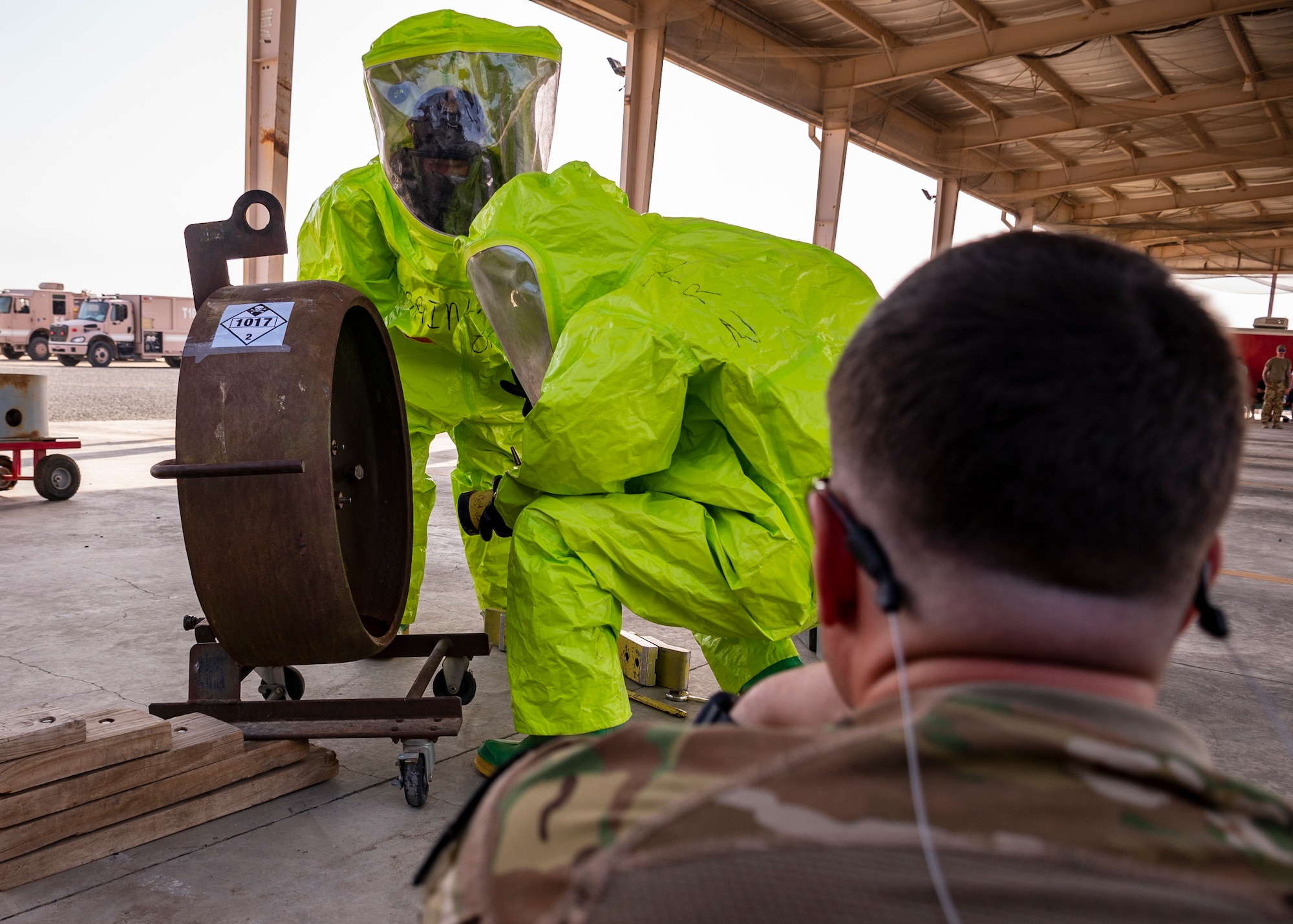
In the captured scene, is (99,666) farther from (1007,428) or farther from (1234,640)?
(1234,640)

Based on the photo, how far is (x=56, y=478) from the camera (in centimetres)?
586

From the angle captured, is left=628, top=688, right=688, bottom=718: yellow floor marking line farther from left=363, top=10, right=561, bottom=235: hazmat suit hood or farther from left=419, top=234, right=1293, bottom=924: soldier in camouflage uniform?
left=419, top=234, right=1293, bottom=924: soldier in camouflage uniform

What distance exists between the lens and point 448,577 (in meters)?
4.61

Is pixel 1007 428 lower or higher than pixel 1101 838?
higher

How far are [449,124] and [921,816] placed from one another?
2.99m

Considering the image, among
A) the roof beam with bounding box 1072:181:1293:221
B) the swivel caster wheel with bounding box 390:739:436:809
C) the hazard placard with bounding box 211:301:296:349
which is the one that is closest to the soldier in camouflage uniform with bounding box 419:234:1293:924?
the hazard placard with bounding box 211:301:296:349

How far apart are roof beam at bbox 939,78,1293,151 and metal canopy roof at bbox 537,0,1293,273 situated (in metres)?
0.02

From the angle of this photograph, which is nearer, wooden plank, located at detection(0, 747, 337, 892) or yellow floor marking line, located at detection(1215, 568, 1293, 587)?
wooden plank, located at detection(0, 747, 337, 892)

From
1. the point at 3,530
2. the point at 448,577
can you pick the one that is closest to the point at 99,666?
the point at 448,577

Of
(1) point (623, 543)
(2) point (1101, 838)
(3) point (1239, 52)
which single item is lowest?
(1) point (623, 543)

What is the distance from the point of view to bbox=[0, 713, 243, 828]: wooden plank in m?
1.84

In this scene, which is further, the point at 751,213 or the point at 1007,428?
the point at 751,213

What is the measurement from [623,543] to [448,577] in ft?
8.98

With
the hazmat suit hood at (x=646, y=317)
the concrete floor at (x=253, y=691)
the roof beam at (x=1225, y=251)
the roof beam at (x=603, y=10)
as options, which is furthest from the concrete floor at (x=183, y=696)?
the roof beam at (x=1225, y=251)
